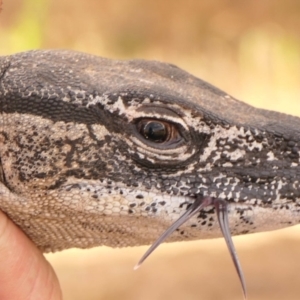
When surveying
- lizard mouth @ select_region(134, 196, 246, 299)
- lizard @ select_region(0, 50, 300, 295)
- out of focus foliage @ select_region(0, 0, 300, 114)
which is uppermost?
out of focus foliage @ select_region(0, 0, 300, 114)

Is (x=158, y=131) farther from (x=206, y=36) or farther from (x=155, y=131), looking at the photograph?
(x=206, y=36)

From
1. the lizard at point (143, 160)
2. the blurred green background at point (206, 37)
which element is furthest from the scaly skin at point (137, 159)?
the blurred green background at point (206, 37)

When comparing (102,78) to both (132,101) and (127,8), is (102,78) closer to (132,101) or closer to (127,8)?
(132,101)

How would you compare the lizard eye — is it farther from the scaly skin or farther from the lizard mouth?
the lizard mouth

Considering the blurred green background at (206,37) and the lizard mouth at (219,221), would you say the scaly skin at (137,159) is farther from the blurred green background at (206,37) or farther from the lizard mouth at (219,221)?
the blurred green background at (206,37)

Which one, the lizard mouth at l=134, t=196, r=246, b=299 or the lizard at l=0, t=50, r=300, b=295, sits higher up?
the lizard at l=0, t=50, r=300, b=295

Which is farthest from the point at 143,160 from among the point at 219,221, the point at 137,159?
the point at 219,221

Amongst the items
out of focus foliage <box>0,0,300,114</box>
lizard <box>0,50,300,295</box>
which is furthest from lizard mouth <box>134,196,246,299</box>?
out of focus foliage <box>0,0,300,114</box>
